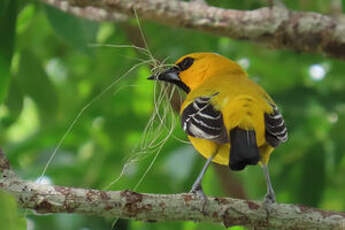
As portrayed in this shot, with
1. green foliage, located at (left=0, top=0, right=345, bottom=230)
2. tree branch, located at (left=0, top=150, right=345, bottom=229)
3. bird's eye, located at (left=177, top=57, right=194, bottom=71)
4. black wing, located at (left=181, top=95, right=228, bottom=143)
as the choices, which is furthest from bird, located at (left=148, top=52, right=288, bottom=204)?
green foliage, located at (left=0, top=0, right=345, bottom=230)

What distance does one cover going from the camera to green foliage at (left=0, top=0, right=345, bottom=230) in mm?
4965

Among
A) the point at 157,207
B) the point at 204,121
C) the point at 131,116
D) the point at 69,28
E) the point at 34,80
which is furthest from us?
the point at 131,116

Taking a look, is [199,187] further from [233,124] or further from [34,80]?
[34,80]

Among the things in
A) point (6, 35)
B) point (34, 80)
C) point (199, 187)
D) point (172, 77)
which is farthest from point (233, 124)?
point (34, 80)

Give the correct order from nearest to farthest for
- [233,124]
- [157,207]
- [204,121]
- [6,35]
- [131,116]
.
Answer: [157,207] < [233,124] < [204,121] < [6,35] < [131,116]

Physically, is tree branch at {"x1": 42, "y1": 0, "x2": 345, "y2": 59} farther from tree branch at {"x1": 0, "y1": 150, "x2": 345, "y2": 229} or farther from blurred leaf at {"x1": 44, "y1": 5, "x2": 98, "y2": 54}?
tree branch at {"x1": 0, "y1": 150, "x2": 345, "y2": 229}

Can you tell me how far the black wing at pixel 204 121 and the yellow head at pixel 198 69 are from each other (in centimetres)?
A: 79

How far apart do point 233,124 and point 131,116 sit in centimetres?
246

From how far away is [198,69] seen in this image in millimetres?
Answer: 5223

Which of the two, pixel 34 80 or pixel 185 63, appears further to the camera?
pixel 34 80

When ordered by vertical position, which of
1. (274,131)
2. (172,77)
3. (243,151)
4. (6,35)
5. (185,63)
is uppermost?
(185,63)

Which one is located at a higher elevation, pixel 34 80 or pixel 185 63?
pixel 34 80

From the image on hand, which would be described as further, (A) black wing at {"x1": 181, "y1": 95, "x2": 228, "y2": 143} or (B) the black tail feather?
(A) black wing at {"x1": 181, "y1": 95, "x2": 228, "y2": 143}

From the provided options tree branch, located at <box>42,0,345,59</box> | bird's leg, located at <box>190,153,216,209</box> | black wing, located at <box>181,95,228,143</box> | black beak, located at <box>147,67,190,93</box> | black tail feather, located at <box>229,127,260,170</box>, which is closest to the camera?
bird's leg, located at <box>190,153,216,209</box>
